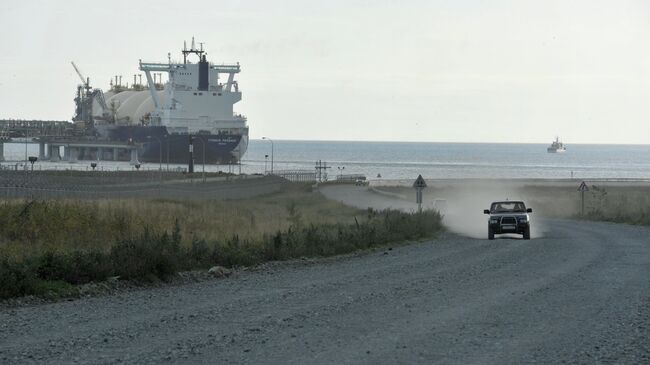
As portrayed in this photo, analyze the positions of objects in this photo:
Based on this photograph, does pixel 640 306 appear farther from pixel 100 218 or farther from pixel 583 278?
pixel 100 218

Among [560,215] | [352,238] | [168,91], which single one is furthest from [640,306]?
[168,91]

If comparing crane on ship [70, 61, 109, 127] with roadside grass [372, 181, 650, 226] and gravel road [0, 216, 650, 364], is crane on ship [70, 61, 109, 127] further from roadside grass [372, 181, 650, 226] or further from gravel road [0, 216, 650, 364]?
gravel road [0, 216, 650, 364]

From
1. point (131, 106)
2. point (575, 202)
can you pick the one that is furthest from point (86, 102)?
point (575, 202)

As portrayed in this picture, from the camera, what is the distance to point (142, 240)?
2130cm

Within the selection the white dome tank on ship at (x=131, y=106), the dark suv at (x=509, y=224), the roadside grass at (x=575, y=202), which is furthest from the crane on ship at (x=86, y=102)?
the dark suv at (x=509, y=224)

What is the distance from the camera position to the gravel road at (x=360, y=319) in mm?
11341

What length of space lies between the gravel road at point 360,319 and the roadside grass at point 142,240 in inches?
40.5

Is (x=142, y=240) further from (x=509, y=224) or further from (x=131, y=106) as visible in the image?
(x=131, y=106)

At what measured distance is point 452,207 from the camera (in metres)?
67.1

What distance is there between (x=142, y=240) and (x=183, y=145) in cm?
13496

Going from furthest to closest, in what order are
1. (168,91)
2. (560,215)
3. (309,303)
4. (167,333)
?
(168,91) → (560,215) → (309,303) → (167,333)

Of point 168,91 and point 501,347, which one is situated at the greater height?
point 168,91

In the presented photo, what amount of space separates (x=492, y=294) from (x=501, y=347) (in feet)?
19.7

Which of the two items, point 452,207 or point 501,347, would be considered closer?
point 501,347
